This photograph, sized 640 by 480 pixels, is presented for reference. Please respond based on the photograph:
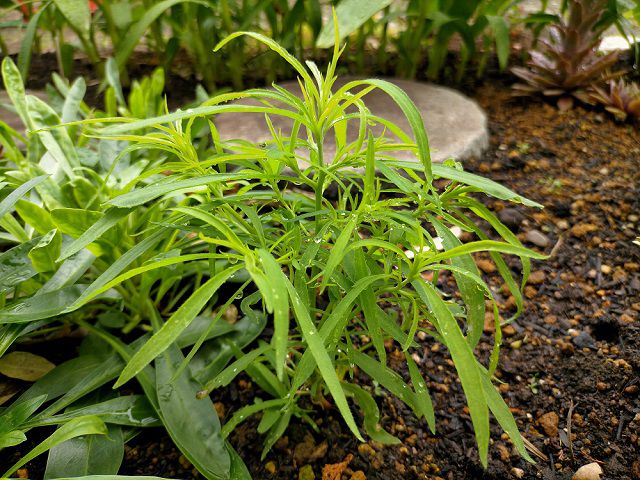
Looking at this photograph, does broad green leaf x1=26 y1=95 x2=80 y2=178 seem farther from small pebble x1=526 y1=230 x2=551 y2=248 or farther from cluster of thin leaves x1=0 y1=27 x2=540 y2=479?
small pebble x1=526 y1=230 x2=551 y2=248

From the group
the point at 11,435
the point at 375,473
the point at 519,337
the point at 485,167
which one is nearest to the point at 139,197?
the point at 11,435

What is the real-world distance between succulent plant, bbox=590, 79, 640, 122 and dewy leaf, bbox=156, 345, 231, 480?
1.76 metres

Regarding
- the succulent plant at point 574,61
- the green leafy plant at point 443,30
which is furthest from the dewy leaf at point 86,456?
the succulent plant at point 574,61

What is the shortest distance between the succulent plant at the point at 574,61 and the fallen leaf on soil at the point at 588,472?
1442mm

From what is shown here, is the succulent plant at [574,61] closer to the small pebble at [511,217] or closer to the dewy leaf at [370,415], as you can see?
the small pebble at [511,217]

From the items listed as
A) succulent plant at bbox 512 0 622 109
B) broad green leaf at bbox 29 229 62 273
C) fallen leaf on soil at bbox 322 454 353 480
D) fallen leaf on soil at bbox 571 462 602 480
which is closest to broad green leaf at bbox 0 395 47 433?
broad green leaf at bbox 29 229 62 273

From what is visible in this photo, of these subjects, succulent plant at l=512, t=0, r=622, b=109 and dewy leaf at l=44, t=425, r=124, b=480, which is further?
succulent plant at l=512, t=0, r=622, b=109

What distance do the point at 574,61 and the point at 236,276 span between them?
160cm

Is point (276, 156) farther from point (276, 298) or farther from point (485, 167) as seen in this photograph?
point (485, 167)

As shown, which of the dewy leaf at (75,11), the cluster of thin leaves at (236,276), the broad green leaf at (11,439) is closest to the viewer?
the cluster of thin leaves at (236,276)

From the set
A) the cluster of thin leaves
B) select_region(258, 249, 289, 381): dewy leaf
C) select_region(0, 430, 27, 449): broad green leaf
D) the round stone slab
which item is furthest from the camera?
the round stone slab

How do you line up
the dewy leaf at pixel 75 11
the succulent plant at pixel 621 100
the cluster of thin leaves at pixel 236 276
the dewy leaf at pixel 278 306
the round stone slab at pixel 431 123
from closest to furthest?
the dewy leaf at pixel 278 306 < the cluster of thin leaves at pixel 236 276 < the dewy leaf at pixel 75 11 < the round stone slab at pixel 431 123 < the succulent plant at pixel 621 100

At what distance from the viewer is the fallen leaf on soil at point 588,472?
949 mm

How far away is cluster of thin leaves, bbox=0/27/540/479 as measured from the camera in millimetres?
667
